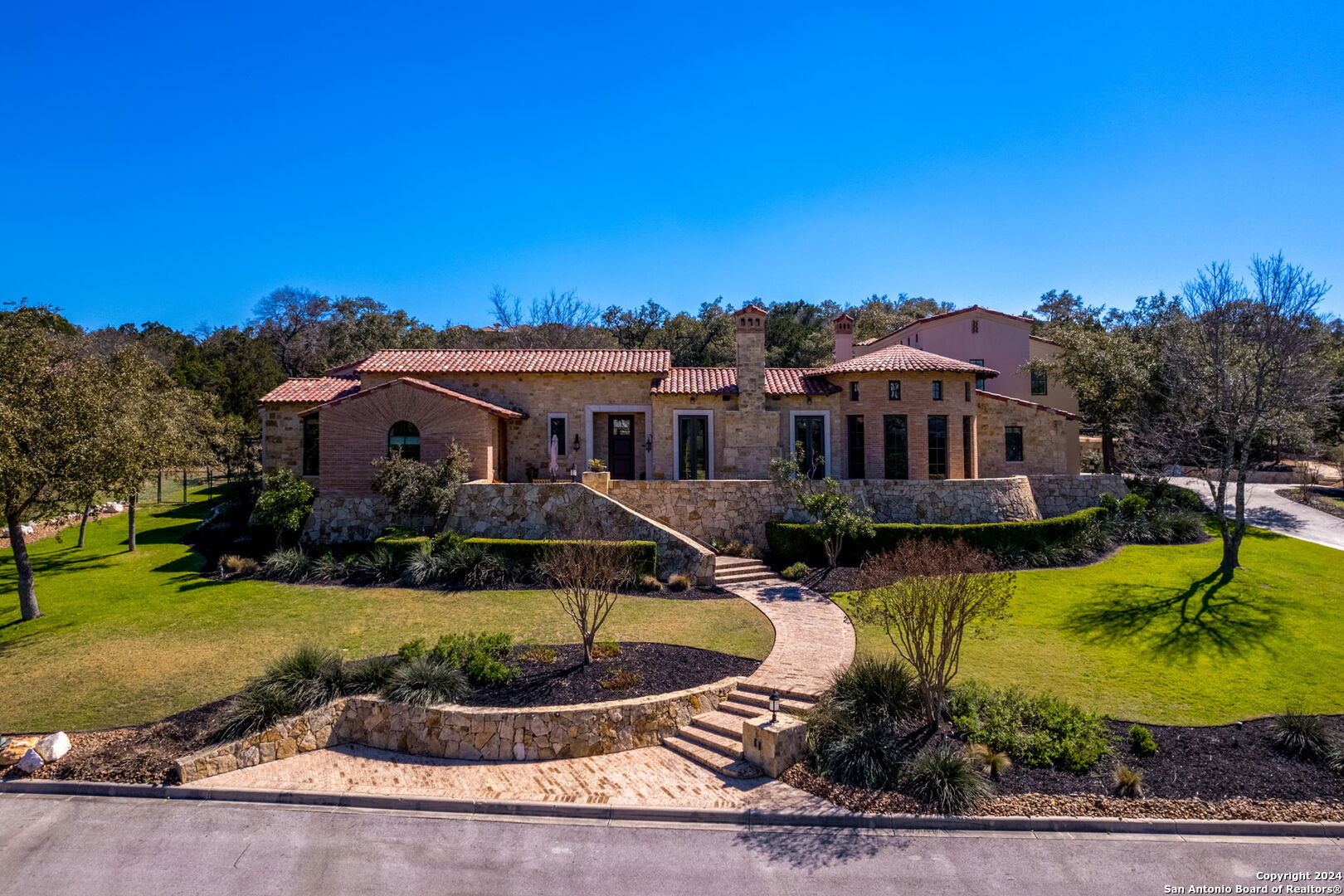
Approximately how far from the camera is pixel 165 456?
1853cm

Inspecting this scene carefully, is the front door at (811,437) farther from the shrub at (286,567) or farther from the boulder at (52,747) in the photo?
the boulder at (52,747)

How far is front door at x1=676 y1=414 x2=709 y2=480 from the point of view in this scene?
25.9 meters

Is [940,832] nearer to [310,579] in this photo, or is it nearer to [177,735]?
[177,735]

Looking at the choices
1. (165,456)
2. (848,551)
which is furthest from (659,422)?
(165,456)

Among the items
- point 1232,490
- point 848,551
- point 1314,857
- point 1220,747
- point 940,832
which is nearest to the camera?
point 1314,857

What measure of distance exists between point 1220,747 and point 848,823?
629 cm

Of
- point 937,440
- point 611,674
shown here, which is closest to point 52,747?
point 611,674

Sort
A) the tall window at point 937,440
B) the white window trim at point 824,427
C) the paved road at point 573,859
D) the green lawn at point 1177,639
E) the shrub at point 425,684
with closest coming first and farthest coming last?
the paved road at point 573,859 < the shrub at point 425,684 < the green lawn at point 1177,639 < the tall window at point 937,440 < the white window trim at point 824,427

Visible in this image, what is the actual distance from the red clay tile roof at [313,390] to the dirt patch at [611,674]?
650 inches

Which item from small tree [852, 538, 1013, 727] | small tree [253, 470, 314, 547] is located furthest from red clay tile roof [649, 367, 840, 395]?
small tree [852, 538, 1013, 727]

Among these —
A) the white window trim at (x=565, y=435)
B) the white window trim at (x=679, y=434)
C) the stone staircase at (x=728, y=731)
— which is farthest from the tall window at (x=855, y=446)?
the stone staircase at (x=728, y=731)

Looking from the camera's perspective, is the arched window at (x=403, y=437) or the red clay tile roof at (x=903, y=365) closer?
the arched window at (x=403, y=437)

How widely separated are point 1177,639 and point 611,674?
12.6 m

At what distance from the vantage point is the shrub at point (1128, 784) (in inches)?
364
